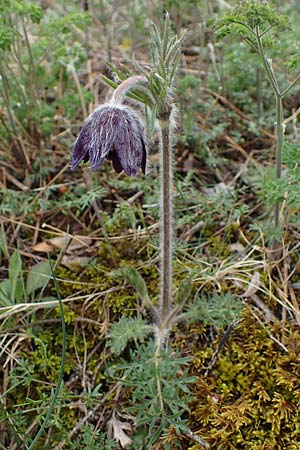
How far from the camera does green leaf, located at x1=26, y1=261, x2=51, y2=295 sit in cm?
193

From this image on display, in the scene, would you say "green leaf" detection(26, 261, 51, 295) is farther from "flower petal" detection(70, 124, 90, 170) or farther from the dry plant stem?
"flower petal" detection(70, 124, 90, 170)

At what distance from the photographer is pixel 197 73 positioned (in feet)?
8.86

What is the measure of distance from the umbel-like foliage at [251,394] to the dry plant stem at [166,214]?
0.69ft

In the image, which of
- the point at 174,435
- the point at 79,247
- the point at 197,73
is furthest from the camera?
the point at 197,73

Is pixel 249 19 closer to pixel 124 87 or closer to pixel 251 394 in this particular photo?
pixel 124 87

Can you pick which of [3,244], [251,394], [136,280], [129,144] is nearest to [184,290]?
[136,280]

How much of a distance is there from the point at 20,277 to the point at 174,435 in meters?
0.80

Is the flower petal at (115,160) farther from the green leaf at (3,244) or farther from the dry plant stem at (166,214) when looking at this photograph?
the green leaf at (3,244)

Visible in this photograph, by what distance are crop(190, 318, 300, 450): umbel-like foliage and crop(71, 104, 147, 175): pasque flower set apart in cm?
71

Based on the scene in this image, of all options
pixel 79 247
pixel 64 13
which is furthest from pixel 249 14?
pixel 64 13

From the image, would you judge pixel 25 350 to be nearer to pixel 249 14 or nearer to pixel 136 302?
pixel 136 302

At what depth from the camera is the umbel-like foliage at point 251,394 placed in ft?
4.98

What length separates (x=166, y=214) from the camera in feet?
5.31

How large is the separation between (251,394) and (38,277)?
2.77 ft
